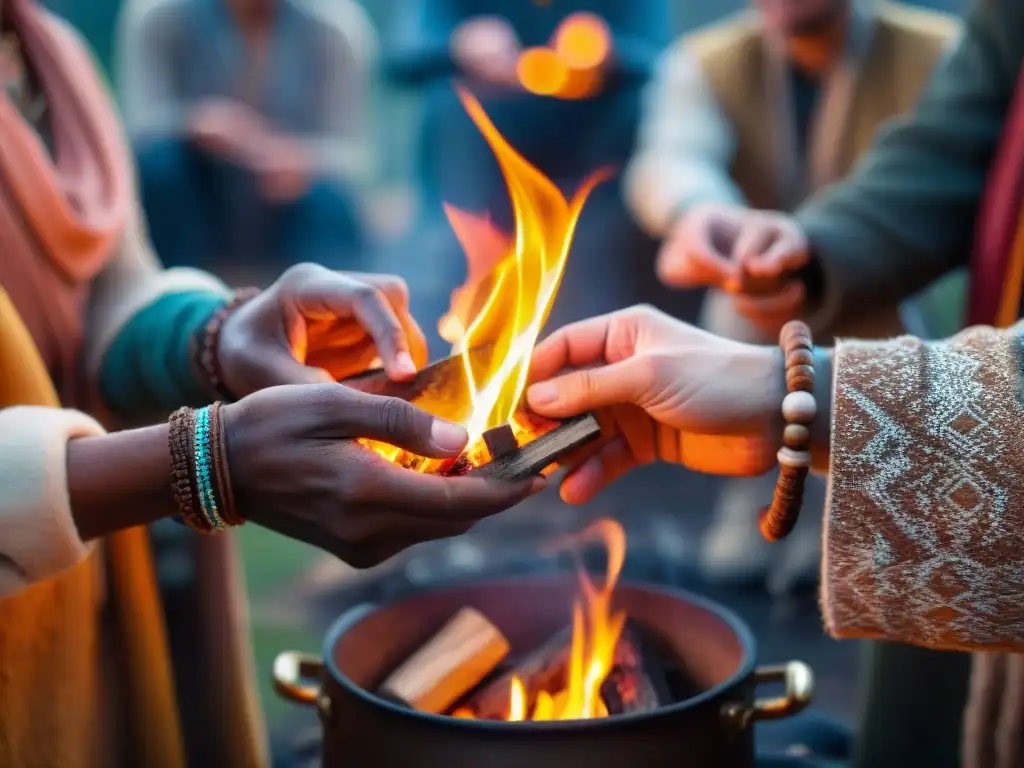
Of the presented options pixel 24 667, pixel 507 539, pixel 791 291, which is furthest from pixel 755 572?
pixel 24 667

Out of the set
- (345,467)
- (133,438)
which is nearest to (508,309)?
(345,467)

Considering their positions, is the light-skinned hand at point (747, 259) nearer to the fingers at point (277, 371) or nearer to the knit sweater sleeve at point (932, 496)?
the knit sweater sleeve at point (932, 496)

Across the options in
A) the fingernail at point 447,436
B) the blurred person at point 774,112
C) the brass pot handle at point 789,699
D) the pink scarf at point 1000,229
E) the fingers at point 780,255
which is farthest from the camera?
the blurred person at point 774,112

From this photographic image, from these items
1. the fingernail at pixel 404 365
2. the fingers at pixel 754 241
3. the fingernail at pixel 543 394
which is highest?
the fingers at pixel 754 241

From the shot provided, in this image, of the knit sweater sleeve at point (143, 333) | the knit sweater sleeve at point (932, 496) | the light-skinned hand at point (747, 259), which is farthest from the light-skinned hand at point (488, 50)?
the knit sweater sleeve at point (932, 496)

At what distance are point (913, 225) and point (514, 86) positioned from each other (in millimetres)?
1593

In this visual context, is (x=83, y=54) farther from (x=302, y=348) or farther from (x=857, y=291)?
(x=857, y=291)

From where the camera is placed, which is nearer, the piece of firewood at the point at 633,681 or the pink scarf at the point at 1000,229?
the piece of firewood at the point at 633,681

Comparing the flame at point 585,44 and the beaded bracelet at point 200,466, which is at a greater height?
the flame at point 585,44

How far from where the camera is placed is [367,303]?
1.11 meters

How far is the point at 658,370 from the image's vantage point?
1.05 meters

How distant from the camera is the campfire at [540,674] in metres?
1.14

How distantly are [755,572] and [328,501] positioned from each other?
6.37 feet

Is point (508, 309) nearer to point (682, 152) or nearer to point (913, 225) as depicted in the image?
point (913, 225)
